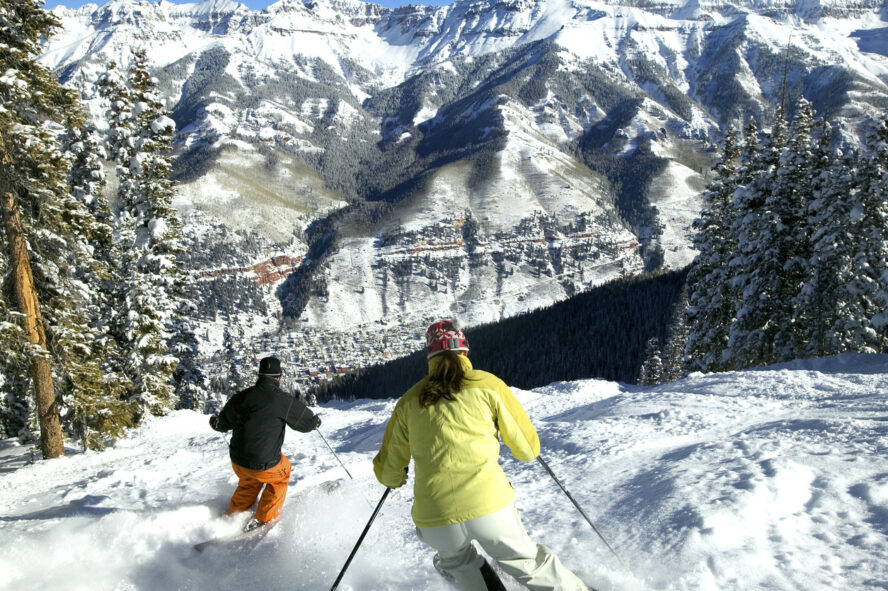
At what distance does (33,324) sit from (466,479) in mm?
12741

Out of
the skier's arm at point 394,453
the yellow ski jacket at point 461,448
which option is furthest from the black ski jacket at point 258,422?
the yellow ski jacket at point 461,448

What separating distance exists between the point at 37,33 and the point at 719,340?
29.5m

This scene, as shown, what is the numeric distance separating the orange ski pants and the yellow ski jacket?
3.27 m

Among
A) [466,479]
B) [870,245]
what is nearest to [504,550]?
[466,479]

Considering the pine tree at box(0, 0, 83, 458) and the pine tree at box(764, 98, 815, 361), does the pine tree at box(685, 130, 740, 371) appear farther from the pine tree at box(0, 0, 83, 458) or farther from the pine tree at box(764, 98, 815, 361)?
the pine tree at box(0, 0, 83, 458)

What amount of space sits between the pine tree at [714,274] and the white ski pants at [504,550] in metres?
25.5

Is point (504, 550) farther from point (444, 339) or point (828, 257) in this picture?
point (828, 257)

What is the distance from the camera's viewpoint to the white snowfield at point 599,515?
4.59m

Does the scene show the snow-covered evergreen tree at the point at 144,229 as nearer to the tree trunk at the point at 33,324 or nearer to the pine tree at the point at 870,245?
the tree trunk at the point at 33,324

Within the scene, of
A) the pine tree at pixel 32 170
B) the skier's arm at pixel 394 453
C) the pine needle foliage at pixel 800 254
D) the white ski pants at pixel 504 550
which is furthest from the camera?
the pine needle foliage at pixel 800 254

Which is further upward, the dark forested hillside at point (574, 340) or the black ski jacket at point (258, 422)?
the black ski jacket at point (258, 422)

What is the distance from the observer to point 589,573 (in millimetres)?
4691

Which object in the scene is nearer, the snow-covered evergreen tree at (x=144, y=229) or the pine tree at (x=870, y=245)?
the snow-covered evergreen tree at (x=144, y=229)

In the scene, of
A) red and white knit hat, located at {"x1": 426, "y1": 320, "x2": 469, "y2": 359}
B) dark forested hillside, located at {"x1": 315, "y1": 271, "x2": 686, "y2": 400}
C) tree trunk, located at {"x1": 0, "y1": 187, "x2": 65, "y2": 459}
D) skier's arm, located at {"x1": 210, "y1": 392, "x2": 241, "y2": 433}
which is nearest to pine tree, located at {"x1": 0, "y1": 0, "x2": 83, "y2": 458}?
tree trunk, located at {"x1": 0, "y1": 187, "x2": 65, "y2": 459}
